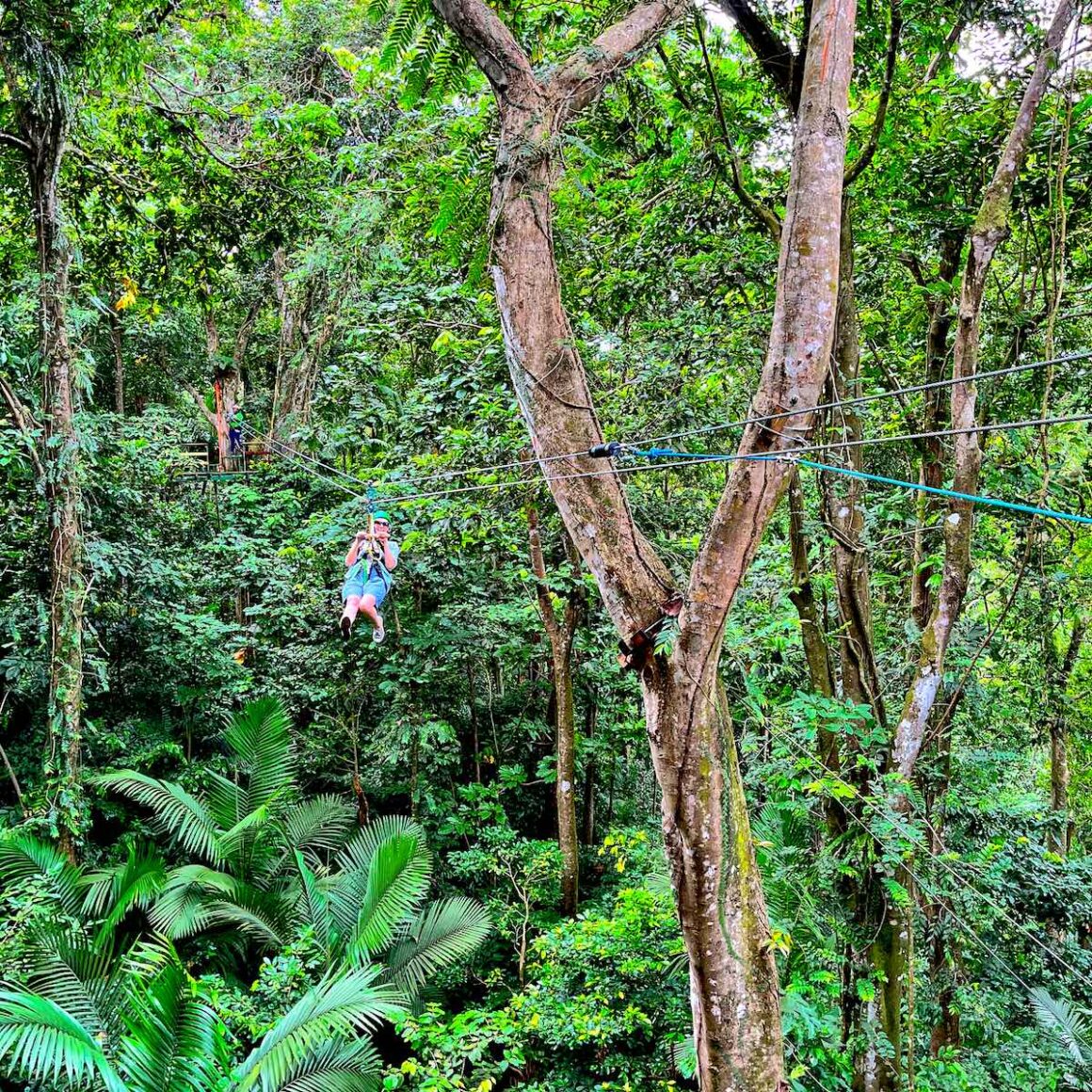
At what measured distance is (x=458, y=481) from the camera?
5.29 m

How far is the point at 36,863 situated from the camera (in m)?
4.92

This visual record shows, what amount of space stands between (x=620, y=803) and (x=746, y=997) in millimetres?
7325

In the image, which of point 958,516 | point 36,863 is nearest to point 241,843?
point 36,863

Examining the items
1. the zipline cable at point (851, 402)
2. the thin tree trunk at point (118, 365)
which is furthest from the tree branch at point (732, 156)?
the thin tree trunk at point (118, 365)

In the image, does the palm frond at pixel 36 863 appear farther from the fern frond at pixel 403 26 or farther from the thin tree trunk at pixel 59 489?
the fern frond at pixel 403 26

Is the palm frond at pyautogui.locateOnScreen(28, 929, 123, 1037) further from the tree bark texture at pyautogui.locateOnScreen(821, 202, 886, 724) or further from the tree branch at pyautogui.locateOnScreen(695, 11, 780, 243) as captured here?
the tree branch at pyautogui.locateOnScreen(695, 11, 780, 243)

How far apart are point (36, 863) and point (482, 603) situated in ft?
12.7

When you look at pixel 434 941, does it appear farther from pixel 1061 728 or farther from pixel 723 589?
pixel 1061 728

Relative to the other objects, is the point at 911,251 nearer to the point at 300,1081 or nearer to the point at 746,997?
the point at 746,997

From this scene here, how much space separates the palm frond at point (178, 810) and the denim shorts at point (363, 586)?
2.39 metres

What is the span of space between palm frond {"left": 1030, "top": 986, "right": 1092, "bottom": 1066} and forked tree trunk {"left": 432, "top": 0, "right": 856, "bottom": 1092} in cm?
348

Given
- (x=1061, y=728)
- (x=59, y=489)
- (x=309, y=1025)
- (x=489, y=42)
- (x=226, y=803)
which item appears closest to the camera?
(x=489, y=42)

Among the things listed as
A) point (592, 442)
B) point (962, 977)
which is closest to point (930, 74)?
point (592, 442)

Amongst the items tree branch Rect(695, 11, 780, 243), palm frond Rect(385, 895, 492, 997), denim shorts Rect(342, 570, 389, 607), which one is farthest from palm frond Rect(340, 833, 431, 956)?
tree branch Rect(695, 11, 780, 243)
